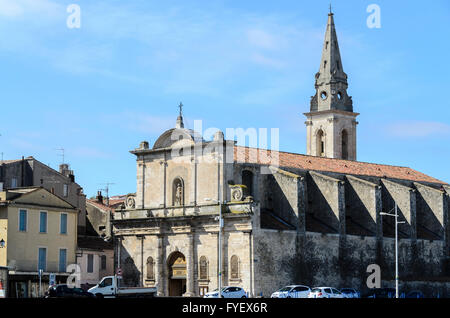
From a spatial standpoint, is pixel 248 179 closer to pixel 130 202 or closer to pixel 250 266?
pixel 250 266

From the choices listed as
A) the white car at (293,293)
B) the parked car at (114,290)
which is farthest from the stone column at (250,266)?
the parked car at (114,290)

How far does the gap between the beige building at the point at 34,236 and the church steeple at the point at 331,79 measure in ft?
142

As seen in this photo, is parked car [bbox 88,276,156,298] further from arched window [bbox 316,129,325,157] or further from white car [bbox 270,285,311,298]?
arched window [bbox 316,129,325,157]

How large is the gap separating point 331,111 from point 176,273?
3729 cm

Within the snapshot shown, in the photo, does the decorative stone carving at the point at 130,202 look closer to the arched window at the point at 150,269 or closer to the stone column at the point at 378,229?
the arched window at the point at 150,269

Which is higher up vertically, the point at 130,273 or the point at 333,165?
the point at 333,165

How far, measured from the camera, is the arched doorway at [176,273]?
6744 centimetres

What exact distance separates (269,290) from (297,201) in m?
8.15

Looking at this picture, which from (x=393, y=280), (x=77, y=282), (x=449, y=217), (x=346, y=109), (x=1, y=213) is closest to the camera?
(x=1, y=213)

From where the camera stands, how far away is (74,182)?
8194cm

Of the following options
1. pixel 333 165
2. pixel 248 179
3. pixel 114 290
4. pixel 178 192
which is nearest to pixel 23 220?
pixel 114 290

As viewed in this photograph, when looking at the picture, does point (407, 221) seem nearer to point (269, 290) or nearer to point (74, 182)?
point (269, 290)

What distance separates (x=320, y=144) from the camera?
3903 inches
